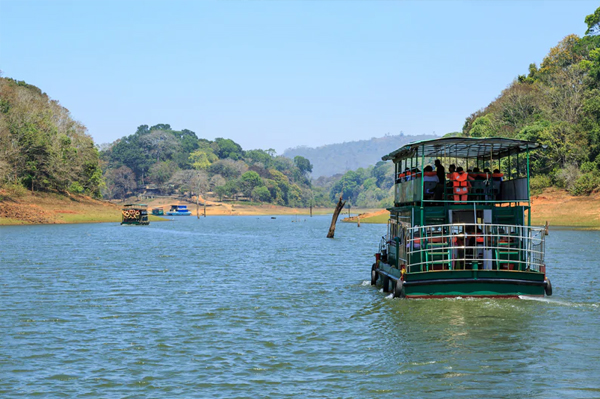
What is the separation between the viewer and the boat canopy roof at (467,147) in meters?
24.7

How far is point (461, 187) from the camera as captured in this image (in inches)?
984

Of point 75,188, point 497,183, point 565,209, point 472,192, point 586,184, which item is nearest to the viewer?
point 472,192

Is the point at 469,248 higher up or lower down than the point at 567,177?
lower down

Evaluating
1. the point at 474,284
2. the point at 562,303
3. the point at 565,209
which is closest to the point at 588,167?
the point at 565,209

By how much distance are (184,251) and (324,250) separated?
1211 cm

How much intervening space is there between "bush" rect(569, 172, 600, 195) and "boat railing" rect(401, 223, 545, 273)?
70281 millimetres

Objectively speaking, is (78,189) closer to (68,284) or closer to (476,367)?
(68,284)

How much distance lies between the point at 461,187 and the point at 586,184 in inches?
2852

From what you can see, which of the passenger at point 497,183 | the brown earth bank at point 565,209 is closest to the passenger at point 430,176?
the passenger at point 497,183

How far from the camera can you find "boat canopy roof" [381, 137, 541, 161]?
24705 millimetres

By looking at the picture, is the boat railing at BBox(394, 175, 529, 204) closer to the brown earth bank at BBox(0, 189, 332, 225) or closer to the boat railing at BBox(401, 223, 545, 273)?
the boat railing at BBox(401, 223, 545, 273)

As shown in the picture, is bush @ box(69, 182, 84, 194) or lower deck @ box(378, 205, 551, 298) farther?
bush @ box(69, 182, 84, 194)

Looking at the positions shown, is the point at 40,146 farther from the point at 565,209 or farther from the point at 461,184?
the point at 461,184

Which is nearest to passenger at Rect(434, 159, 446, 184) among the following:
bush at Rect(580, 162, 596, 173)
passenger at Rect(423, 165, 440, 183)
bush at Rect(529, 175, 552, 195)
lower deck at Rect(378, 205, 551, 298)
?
passenger at Rect(423, 165, 440, 183)
